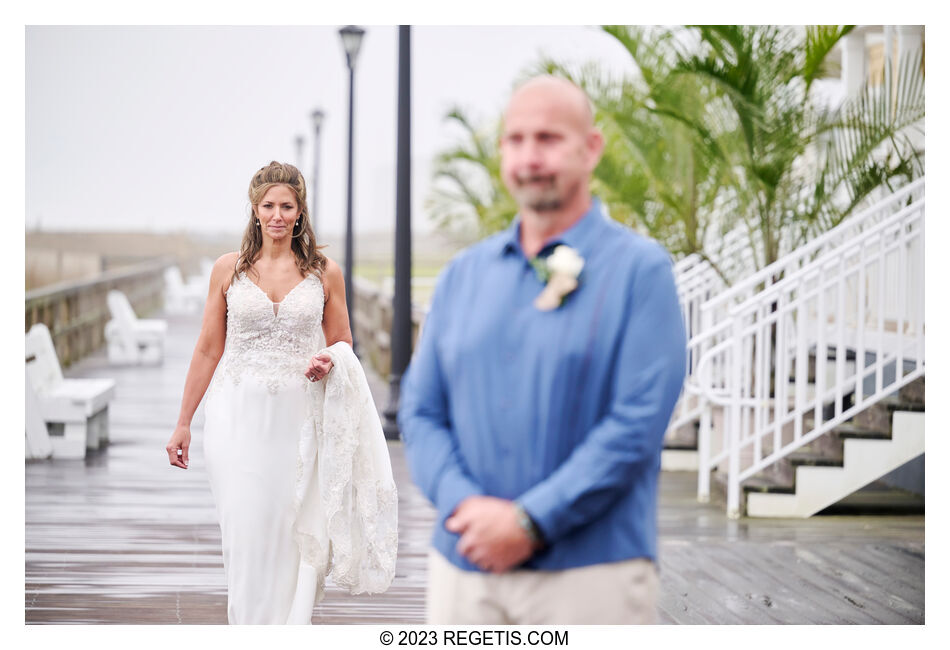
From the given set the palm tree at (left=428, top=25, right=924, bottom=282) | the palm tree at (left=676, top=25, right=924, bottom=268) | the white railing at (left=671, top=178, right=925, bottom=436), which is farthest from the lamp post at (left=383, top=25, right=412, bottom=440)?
the white railing at (left=671, top=178, right=925, bottom=436)

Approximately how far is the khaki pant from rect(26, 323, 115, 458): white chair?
234 inches

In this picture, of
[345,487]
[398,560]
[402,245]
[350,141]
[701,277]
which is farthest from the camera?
[350,141]

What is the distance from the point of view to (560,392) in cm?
234

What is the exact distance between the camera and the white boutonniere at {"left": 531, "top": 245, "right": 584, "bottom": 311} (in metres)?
2.31

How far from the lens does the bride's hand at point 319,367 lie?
13.4 feet

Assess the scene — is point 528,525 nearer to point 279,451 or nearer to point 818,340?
point 279,451

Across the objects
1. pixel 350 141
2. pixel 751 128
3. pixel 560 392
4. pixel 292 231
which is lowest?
pixel 560 392

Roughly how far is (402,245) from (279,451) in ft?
15.5

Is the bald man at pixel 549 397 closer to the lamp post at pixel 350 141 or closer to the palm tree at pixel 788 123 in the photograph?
the palm tree at pixel 788 123

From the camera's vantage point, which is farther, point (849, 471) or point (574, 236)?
point (849, 471)

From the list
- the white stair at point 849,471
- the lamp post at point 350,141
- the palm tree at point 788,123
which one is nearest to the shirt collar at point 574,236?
the white stair at point 849,471

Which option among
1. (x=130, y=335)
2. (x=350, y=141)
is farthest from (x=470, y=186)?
(x=130, y=335)

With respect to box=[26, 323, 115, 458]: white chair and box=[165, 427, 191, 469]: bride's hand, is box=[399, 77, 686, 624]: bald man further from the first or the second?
box=[26, 323, 115, 458]: white chair
